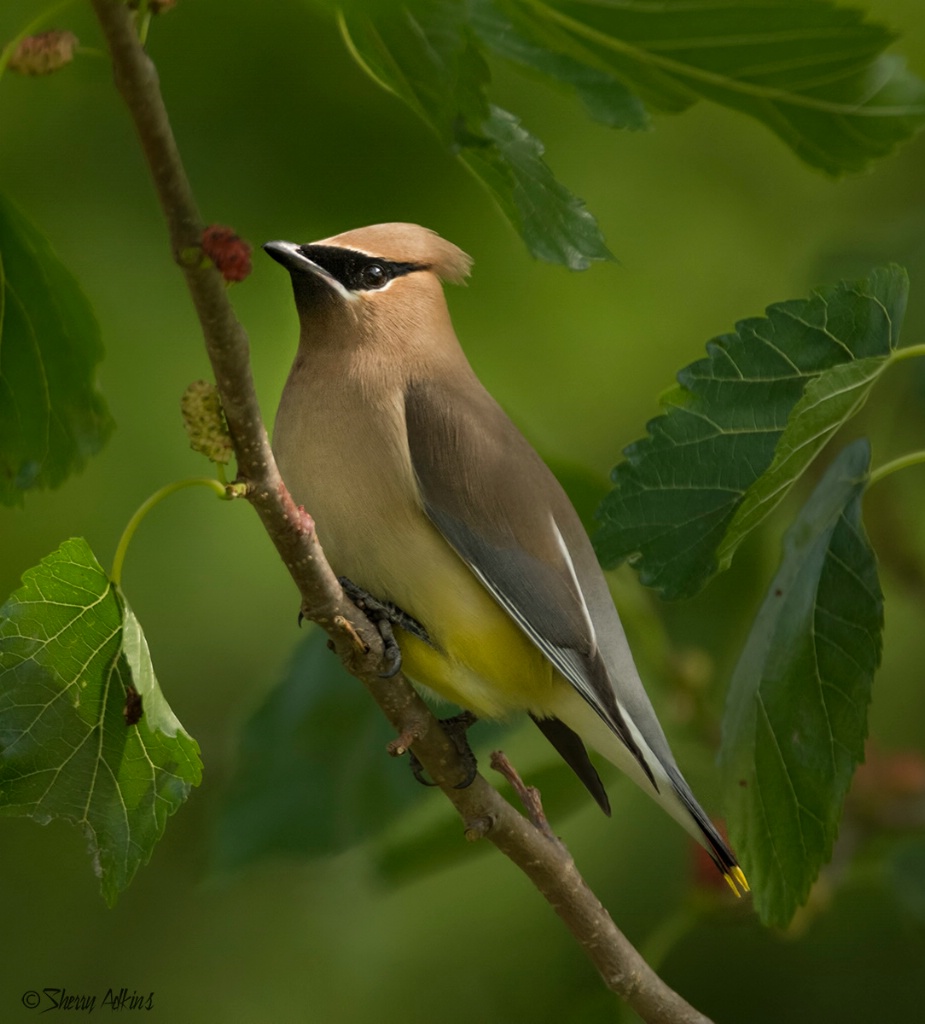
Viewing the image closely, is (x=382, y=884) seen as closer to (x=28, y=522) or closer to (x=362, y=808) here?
(x=362, y=808)

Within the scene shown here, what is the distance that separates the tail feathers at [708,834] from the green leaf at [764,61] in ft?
4.72

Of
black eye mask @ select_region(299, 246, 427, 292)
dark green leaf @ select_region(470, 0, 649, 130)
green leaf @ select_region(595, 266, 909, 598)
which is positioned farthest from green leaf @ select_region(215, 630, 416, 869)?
dark green leaf @ select_region(470, 0, 649, 130)

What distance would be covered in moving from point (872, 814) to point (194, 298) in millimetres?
2582

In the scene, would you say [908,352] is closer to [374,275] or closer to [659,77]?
[659,77]

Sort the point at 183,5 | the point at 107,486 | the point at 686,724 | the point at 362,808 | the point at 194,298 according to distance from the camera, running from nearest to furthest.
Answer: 1. the point at 194,298
2. the point at 362,808
3. the point at 686,724
4. the point at 183,5
5. the point at 107,486

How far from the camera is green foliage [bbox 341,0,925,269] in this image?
1.67 meters

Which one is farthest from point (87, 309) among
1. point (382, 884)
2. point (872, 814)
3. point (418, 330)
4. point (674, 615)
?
point (872, 814)

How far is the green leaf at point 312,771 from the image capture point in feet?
10.3

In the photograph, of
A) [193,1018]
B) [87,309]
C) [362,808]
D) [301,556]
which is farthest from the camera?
[193,1018]

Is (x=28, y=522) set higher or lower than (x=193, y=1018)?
higher

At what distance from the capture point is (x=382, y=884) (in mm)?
3324

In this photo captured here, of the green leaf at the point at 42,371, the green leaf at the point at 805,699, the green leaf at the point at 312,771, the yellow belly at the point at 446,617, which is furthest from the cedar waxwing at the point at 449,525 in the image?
the green leaf at the point at 42,371
